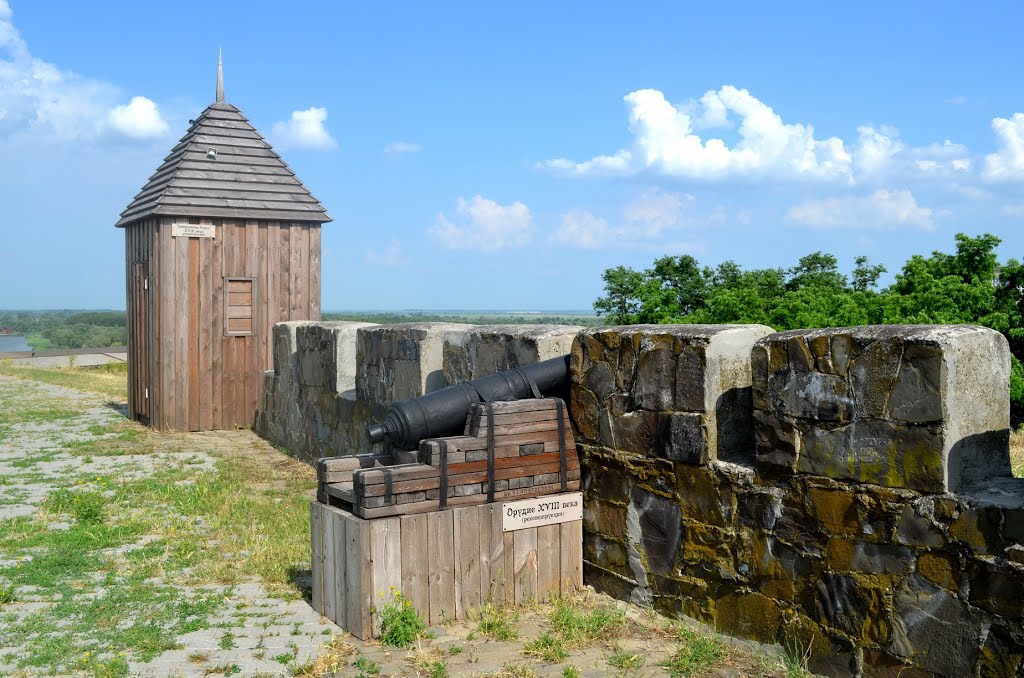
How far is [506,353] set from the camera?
6691mm

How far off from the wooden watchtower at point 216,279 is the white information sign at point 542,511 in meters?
9.87

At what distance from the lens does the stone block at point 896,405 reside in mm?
3834

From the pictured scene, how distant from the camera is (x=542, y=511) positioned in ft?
18.5

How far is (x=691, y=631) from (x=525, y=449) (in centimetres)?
138

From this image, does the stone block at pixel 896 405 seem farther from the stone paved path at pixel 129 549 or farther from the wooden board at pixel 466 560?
the stone paved path at pixel 129 549

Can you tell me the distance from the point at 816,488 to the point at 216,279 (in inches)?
463

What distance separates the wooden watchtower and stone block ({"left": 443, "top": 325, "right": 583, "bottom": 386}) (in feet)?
25.3

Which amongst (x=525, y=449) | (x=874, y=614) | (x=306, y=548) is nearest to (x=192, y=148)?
(x=306, y=548)

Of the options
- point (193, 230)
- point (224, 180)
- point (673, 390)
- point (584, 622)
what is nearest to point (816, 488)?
point (673, 390)

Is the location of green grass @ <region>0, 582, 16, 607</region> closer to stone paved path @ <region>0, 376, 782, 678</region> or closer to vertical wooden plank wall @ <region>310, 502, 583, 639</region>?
stone paved path @ <region>0, 376, 782, 678</region>

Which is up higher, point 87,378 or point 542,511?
point 542,511

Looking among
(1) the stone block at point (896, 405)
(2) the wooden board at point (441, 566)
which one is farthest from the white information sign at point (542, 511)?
(1) the stone block at point (896, 405)

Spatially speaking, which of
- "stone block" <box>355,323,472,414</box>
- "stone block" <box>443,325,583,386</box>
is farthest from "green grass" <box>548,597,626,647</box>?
"stone block" <box>355,323,472,414</box>

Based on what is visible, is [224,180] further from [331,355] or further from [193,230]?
[331,355]
